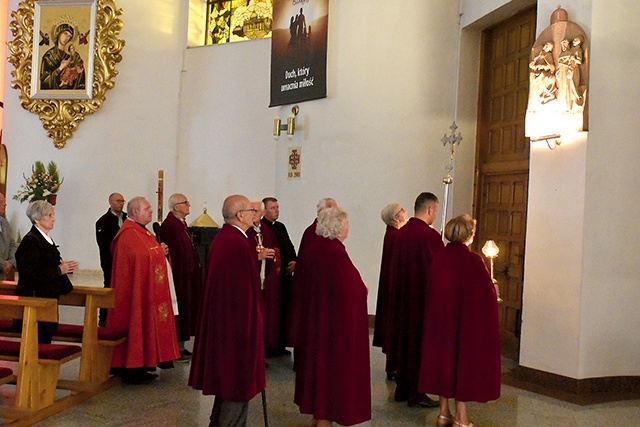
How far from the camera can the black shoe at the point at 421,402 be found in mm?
5590

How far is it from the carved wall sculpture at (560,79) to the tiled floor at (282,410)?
8.11ft

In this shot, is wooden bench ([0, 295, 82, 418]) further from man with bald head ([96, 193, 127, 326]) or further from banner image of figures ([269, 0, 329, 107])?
banner image of figures ([269, 0, 329, 107])

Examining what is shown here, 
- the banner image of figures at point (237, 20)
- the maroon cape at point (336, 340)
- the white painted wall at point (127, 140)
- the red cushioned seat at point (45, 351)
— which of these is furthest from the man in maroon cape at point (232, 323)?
the white painted wall at point (127, 140)

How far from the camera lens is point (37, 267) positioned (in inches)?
204

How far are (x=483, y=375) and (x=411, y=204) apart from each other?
4533 mm

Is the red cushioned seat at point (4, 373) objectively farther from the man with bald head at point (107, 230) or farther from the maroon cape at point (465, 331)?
the maroon cape at point (465, 331)

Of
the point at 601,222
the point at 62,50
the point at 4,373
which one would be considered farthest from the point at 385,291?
the point at 62,50

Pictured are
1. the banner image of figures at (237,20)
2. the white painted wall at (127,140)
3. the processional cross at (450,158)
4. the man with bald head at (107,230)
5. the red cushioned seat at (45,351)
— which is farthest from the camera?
the white painted wall at (127,140)

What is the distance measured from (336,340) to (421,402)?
5.48 ft

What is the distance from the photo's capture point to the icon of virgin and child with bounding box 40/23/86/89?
1319cm

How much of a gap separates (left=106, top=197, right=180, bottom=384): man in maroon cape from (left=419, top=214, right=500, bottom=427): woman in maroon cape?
2.38m

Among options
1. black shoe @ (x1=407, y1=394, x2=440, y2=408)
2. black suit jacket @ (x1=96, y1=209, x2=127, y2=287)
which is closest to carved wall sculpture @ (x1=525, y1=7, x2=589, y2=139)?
black shoe @ (x1=407, y1=394, x2=440, y2=408)

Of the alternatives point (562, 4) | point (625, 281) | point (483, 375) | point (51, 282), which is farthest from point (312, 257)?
point (562, 4)

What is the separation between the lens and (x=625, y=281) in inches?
244
